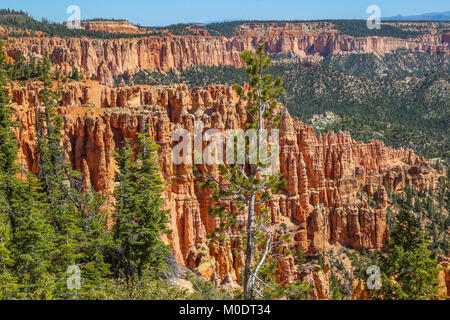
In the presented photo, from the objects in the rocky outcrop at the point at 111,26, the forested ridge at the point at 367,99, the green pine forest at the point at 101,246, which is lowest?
Answer: the green pine forest at the point at 101,246

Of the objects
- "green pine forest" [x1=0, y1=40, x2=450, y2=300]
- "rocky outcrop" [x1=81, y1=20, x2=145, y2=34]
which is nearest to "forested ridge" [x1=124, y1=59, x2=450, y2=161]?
"rocky outcrop" [x1=81, y1=20, x2=145, y2=34]

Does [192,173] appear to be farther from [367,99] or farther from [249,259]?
[367,99]

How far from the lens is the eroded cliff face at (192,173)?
113 ft

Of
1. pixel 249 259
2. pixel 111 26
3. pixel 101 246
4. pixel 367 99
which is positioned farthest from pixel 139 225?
pixel 111 26

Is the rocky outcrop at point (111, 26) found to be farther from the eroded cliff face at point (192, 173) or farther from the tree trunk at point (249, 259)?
the tree trunk at point (249, 259)

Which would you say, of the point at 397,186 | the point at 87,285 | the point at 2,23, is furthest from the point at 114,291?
the point at 2,23

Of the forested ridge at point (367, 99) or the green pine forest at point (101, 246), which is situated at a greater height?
the forested ridge at point (367, 99)

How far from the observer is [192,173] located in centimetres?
3822

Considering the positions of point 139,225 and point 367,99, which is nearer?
point 139,225

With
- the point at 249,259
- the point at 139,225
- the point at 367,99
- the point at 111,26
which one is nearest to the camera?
→ the point at 249,259

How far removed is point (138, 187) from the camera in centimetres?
2150

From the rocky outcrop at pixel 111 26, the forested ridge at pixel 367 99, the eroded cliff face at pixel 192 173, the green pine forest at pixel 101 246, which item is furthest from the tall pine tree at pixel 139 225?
the rocky outcrop at pixel 111 26

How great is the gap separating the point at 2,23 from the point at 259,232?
474 feet

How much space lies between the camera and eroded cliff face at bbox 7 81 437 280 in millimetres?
34500
